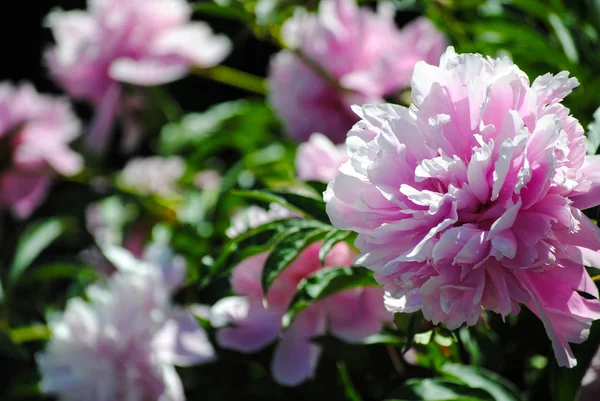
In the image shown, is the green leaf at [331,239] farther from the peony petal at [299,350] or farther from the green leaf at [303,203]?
the peony petal at [299,350]

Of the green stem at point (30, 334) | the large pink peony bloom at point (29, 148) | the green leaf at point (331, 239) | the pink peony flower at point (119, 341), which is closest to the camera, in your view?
the green leaf at point (331, 239)

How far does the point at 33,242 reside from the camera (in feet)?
3.55

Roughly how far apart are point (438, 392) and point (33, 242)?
739 mm

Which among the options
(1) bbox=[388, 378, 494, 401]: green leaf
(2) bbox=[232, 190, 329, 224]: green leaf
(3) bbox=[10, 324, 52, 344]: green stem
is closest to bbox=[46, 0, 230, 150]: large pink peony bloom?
(3) bbox=[10, 324, 52, 344]: green stem

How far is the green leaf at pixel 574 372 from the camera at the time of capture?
467mm

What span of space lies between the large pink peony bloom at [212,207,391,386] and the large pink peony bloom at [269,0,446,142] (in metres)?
0.32

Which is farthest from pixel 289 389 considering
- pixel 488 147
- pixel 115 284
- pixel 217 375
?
pixel 488 147

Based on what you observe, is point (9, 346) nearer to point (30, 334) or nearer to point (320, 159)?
point (30, 334)

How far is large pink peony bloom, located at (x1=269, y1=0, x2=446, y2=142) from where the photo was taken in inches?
35.6

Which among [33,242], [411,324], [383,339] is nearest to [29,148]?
[33,242]

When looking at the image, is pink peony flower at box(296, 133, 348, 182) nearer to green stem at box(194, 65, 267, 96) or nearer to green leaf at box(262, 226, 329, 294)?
green leaf at box(262, 226, 329, 294)

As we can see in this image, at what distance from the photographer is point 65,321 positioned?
2.68 ft

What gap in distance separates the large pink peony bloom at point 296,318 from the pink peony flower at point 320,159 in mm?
60

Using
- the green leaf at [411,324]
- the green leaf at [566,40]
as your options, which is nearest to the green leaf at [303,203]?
the green leaf at [411,324]
